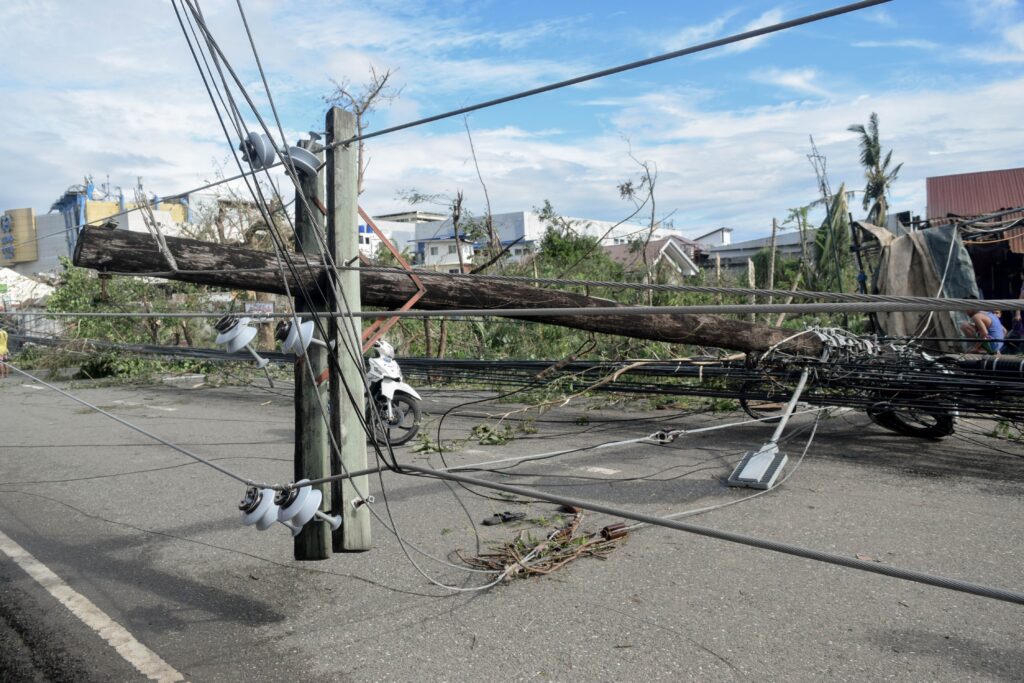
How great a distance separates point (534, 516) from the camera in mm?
5629

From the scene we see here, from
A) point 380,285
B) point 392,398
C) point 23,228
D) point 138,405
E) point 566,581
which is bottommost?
point 566,581

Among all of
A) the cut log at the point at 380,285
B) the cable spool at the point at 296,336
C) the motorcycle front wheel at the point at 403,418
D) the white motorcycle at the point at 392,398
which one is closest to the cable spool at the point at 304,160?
the cut log at the point at 380,285

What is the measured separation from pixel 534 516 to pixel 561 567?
3.29 ft

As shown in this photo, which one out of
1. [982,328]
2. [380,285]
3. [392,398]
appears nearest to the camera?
[380,285]

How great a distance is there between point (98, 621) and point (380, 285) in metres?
2.51

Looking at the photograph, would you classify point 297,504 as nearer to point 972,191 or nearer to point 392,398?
point 392,398

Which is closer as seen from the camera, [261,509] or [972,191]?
[261,509]

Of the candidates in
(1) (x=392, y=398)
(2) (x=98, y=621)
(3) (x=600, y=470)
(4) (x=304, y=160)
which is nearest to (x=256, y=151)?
(4) (x=304, y=160)

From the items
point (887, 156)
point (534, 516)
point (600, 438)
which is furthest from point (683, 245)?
point (534, 516)

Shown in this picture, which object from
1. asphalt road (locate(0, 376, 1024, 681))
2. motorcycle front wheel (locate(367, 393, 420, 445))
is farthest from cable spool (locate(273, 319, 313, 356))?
motorcycle front wheel (locate(367, 393, 420, 445))

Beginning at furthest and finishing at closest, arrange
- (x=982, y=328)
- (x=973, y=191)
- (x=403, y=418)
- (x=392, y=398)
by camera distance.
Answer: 1. (x=973, y=191)
2. (x=982, y=328)
3. (x=403, y=418)
4. (x=392, y=398)

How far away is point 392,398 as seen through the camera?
29.0 feet

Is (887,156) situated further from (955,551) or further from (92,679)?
(92,679)

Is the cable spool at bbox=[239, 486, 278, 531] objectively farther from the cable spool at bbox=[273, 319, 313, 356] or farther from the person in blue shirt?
the person in blue shirt
